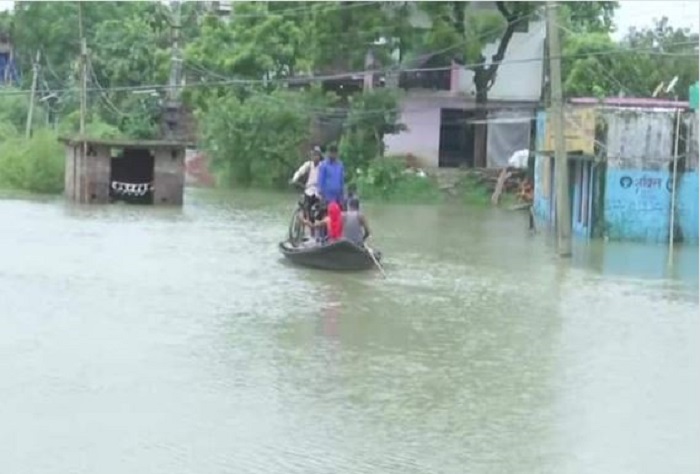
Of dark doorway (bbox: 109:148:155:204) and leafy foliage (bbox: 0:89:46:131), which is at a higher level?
leafy foliage (bbox: 0:89:46:131)

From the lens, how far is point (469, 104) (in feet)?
145

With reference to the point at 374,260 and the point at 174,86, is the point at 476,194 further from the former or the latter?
the point at 374,260

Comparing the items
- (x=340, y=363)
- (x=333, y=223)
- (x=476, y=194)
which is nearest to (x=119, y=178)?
(x=476, y=194)

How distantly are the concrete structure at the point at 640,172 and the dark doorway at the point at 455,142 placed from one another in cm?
1713

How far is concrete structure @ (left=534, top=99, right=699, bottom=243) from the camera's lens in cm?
2638

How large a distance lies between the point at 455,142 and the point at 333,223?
26568 millimetres

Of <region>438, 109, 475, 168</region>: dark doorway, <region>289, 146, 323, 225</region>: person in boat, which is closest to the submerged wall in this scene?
<region>289, 146, 323, 225</region>: person in boat

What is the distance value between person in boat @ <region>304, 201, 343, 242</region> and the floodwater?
25.4 inches

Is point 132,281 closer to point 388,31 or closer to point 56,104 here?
point 388,31

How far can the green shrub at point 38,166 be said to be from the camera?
40.2 m

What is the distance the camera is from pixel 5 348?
1266 centimetres

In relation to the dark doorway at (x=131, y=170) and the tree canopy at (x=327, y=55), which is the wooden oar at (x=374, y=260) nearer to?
the dark doorway at (x=131, y=170)

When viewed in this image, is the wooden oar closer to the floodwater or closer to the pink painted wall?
the floodwater

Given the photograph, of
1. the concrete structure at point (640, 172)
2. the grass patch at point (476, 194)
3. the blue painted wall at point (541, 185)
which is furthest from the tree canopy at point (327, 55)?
the concrete structure at point (640, 172)
